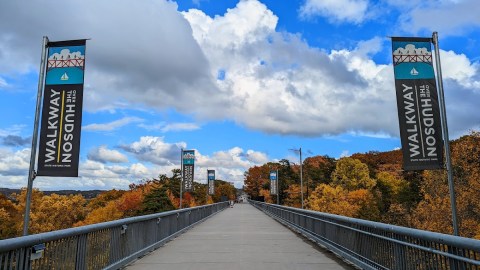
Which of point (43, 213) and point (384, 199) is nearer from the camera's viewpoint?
point (43, 213)

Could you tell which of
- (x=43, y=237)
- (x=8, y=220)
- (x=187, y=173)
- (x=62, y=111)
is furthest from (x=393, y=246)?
(x=8, y=220)

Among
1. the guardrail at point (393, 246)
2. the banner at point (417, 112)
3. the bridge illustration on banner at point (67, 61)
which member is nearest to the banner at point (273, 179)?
the guardrail at point (393, 246)

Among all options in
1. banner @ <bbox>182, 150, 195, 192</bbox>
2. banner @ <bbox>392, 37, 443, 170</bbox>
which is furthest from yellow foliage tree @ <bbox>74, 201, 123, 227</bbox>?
banner @ <bbox>392, 37, 443, 170</bbox>

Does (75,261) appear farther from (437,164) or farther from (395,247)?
(437,164)

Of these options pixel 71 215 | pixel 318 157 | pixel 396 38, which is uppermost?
pixel 318 157

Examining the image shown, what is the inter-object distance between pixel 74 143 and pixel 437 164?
876 cm

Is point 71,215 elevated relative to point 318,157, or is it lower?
lower

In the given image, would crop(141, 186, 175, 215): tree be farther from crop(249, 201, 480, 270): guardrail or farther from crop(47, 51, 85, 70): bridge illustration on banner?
crop(47, 51, 85, 70): bridge illustration on banner

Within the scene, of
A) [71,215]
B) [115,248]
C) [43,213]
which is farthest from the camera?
[71,215]

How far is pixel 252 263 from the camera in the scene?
922 cm

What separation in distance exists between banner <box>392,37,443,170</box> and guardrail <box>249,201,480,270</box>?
99.8 inches

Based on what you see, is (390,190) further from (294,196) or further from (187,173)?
(187,173)

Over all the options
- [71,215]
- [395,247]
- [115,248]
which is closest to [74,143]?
[115,248]

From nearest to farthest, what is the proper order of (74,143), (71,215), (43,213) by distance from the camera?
(74,143), (43,213), (71,215)
